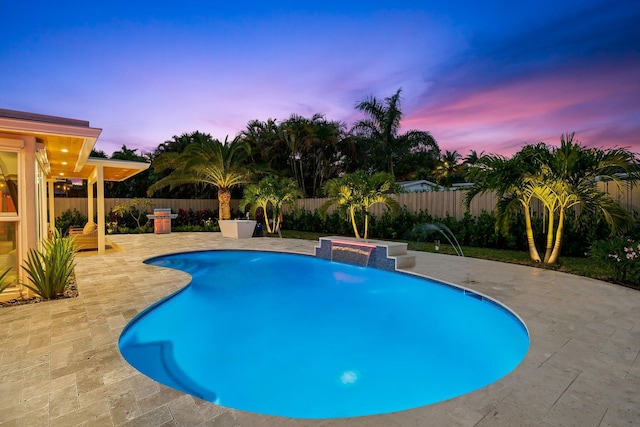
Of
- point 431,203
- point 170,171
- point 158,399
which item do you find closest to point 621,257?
point 431,203

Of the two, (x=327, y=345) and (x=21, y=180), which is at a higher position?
(x=21, y=180)

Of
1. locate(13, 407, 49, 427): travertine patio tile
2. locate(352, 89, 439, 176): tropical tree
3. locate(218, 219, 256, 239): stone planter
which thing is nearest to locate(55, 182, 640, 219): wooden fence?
locate(218, 219, 256, 239): stone planter

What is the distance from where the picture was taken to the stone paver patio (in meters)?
2.08

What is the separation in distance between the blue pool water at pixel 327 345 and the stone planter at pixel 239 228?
7606 millimetres

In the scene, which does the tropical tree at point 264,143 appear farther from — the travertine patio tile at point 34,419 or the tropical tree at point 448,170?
the travertine patio tile at point 34,419

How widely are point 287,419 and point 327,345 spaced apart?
2.25m

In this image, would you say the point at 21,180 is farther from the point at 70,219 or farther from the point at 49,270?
the point at 70,219

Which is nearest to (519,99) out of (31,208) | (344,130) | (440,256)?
(440,256)

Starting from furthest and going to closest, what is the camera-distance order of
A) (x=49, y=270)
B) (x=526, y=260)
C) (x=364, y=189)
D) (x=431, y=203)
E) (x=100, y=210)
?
(x=431, y=203) → (x=364, y=189) → (x=100, y=210) → (x=526, y=260) → (x=49, y=270)

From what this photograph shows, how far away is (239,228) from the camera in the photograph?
14.5m

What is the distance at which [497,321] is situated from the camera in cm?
450

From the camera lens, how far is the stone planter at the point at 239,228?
14.5 m

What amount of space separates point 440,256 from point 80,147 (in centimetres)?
913

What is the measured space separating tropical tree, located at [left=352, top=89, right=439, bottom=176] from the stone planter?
10.2 m
